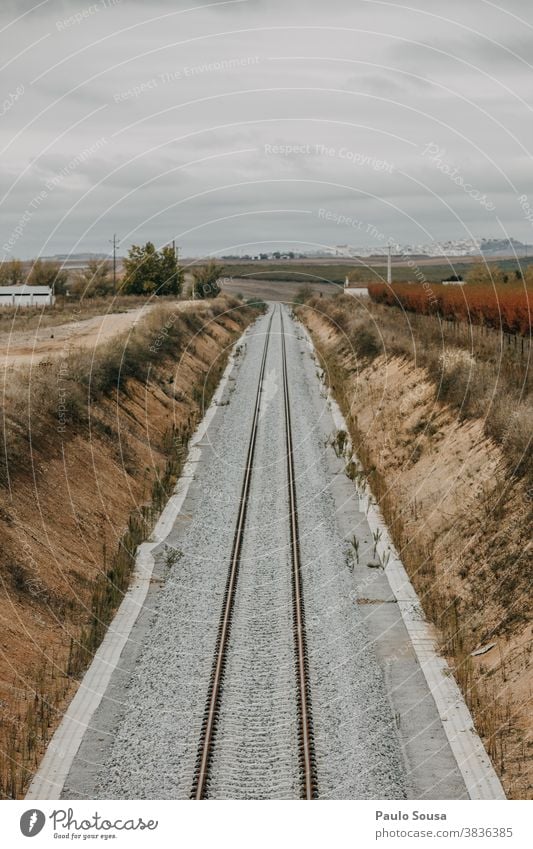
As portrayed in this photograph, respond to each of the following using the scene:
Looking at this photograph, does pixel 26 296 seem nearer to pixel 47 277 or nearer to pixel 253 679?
pixel 47 277

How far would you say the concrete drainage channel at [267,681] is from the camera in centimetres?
1274

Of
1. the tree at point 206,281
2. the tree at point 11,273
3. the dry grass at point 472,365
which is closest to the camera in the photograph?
the dry grass at point 472,365

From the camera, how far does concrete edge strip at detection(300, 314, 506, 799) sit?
42.0 ft

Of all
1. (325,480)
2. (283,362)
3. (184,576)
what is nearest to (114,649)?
(184,576)

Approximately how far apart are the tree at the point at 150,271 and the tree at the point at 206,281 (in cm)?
A: 596

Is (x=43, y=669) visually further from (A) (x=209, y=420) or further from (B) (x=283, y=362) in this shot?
(B) (x=283, y=362)

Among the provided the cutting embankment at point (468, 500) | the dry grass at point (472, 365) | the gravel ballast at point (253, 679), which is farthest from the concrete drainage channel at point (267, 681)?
the dry grass at point (472, 365)

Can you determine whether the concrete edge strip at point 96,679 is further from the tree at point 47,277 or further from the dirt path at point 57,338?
the tree at point 47,277

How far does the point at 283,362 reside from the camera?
58.1 m

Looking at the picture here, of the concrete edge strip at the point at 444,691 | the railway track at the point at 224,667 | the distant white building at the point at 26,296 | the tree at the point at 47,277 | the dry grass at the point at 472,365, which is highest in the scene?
the tree at the point at 47,277

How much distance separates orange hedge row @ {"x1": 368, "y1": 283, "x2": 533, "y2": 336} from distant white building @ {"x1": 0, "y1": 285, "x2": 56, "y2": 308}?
33.2 meters

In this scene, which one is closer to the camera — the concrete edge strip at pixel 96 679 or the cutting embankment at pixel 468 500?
the concrete edge strip at pixel 96 679

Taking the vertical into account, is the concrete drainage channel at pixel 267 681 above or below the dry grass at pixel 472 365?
below
